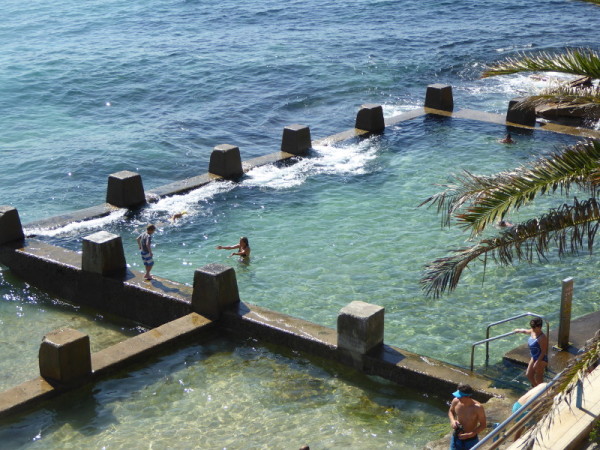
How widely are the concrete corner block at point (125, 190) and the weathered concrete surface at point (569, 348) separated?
1147 centimetres

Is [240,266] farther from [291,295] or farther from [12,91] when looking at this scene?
[12,91]

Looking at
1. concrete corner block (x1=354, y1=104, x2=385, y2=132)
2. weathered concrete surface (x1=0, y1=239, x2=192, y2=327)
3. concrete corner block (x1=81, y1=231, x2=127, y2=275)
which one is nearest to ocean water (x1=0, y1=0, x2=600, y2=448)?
weathered concrete surface (x1=0, y1=239, x2=192, y2=327)

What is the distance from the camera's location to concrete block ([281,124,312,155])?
2648 cm

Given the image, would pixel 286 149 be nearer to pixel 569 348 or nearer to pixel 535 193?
pixel 569 348

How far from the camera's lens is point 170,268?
19375mm

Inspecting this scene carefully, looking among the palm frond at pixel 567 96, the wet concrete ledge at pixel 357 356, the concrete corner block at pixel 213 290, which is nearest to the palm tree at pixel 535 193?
the palm frond at pixel 567 96

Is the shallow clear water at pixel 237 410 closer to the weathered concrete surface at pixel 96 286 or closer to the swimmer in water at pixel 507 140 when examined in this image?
the weathered concrete surface at pixel 96 286

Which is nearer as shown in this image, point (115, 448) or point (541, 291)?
point (115, 448)

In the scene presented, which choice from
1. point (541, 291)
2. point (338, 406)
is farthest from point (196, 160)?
point (338, 406)

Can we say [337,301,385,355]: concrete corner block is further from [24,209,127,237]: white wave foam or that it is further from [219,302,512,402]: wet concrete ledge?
[24,209,127,237]: white wave foam

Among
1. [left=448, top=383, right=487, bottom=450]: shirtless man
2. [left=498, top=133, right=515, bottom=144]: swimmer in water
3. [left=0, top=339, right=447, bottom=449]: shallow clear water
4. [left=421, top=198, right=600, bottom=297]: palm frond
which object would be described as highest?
[left=421, top=198, right=600, bottom=297]: palm frond

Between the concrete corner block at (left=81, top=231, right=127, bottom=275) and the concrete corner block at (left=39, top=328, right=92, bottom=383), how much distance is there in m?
3.58

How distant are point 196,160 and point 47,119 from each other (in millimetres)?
9935

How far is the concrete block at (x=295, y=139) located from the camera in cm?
2648
